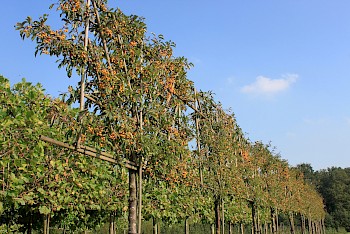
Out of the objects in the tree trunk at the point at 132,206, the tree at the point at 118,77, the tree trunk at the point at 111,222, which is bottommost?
the tree trunk at the point at 111,222

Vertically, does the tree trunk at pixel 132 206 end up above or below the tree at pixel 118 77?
below

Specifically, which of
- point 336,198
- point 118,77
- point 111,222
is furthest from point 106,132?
point 336,198

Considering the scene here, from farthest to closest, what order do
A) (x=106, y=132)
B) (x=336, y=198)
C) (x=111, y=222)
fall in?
1. (x=336, y=198)
2. (x=111, y=222)
3. (x=106, y=132)

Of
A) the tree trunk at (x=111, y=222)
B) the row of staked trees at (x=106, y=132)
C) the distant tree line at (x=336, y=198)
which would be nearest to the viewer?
the row of staked trees at (x=106, y=132)

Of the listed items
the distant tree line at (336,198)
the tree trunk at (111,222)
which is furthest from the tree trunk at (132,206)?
the distant tree line at (336,198)

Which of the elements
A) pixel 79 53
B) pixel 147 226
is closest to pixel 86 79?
pixel 79 53

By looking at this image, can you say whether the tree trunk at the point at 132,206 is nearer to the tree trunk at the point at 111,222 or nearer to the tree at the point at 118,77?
the tree at the point at 118,77

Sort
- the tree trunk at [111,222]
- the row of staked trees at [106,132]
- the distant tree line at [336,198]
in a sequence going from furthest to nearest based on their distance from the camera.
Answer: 1. the distant tree line at [336,198]
2. the tree trunk at [111,222]
3. the row of staked trees at [106,132]

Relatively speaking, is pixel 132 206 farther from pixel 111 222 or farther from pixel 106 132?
pixel 111 222

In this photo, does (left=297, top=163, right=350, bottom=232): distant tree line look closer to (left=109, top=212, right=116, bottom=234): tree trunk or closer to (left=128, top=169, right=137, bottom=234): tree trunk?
(left=109, top=212, right=116, bottom=234): tree trunk

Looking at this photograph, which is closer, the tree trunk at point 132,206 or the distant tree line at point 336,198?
the tree trunk at point 132,206

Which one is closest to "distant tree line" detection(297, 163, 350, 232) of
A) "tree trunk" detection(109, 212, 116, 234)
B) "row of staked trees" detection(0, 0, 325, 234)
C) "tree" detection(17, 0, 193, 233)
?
"tree trunk" detection(109, 212, 116, 234)

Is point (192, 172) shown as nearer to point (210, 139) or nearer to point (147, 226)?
point (210, 139)

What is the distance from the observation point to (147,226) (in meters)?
34.5
